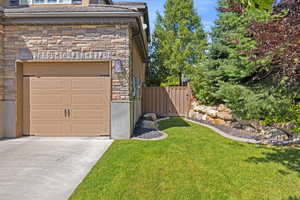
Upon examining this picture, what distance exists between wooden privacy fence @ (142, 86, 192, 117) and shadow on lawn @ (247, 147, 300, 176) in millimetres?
7560

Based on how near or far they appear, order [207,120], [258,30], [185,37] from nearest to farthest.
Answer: [258,30] → [207,120] → [185,37]

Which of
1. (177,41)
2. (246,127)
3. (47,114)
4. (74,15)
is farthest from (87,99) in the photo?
(177,41)

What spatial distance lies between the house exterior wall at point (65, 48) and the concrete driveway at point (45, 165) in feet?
4.25

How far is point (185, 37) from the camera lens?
1878cm

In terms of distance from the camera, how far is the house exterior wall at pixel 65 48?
22.2 feet

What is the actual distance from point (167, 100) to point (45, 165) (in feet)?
31.8

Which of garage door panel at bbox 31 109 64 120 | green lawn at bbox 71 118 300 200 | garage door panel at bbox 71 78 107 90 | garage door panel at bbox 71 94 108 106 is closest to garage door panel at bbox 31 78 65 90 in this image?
garage door panel at bbox 71 78 107 90

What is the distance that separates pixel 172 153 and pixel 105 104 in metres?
2.88

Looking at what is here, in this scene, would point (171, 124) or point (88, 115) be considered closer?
point (88, 115)

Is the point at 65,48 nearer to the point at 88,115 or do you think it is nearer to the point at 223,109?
the point at 88,115

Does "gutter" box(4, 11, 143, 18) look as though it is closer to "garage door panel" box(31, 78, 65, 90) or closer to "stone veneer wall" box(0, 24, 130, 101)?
"stone veneer wall" box(0, 24, 130, 101)

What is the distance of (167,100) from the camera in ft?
44.4

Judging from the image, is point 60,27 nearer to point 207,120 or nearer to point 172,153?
point 172,153

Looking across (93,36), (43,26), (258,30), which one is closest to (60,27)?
(43,26)
